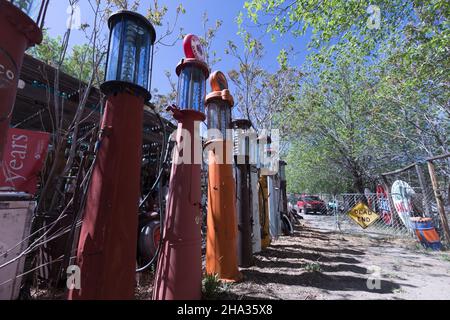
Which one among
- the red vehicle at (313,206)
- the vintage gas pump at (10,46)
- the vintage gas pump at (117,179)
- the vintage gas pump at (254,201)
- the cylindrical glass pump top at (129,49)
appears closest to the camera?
the vintage gas pump at (10,46)

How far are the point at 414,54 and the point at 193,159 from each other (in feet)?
21.1

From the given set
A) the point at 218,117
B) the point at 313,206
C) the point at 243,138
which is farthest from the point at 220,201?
the point at 313,206

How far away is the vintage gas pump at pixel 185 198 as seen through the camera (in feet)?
8.16

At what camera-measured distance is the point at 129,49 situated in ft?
6.75

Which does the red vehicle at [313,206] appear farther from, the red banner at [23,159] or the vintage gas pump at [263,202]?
the red banner at [23,159]

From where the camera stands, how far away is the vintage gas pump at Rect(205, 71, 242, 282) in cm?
364

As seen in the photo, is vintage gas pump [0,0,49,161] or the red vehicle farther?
the red vehicle

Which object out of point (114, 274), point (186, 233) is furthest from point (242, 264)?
point (114, 274)

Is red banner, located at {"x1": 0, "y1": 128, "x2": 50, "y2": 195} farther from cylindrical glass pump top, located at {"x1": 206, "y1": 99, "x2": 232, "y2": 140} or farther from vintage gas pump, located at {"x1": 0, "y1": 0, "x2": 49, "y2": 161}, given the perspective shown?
vintage gas pump, located at {"x1": 0, "y1": 0, "x2": 49, "y2": 161}

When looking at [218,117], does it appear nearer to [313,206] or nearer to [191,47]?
[191,47]

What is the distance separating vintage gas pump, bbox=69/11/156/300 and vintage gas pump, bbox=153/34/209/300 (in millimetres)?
693

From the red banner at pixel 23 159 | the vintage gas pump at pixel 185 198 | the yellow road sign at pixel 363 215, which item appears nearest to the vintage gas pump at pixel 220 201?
the vintage gas pump at pixel 185 198

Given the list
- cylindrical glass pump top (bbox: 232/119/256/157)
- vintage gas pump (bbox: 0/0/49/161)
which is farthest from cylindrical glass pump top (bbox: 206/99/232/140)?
vintage gas pump (bbox: 0/0/49/161)

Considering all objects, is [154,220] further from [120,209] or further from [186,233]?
[120,209]
